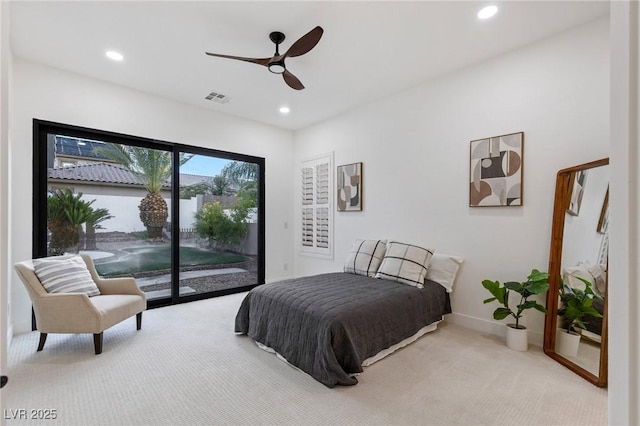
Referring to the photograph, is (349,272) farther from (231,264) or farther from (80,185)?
(80,185)

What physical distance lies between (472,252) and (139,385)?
3253mm

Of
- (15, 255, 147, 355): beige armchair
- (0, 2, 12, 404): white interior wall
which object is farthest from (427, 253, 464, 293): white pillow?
(0, 2, 12, 404): white interior wall

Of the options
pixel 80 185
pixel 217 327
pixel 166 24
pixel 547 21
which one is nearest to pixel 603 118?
pixel 547 21

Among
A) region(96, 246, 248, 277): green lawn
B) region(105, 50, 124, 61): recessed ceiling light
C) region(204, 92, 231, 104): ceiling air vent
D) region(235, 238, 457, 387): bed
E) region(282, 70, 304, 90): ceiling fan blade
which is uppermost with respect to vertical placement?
region(105, 50, 124, 61): recessed ceiling light

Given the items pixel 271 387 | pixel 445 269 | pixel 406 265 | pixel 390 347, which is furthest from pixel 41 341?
pixel 445 269

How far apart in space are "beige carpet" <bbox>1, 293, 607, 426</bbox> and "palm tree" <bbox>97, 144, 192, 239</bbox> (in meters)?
1.63

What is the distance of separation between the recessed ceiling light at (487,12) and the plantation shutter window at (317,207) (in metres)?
2.73

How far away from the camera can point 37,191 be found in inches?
128

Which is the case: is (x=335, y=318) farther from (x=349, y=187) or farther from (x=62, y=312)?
(x=349, y=187)

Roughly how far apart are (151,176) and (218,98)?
4.62ft

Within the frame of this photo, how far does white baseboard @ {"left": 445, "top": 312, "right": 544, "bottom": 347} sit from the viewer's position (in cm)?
283

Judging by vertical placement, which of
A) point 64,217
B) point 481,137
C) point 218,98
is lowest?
point 64,217

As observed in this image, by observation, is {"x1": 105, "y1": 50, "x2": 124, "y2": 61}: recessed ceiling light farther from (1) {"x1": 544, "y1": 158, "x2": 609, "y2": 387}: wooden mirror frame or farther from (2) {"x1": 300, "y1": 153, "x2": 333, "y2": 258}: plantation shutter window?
(1) {"x1": 544, "y1": 158, "x2": 609, "y2": 387}: wooden mirror frame

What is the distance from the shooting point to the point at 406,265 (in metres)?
3.29
